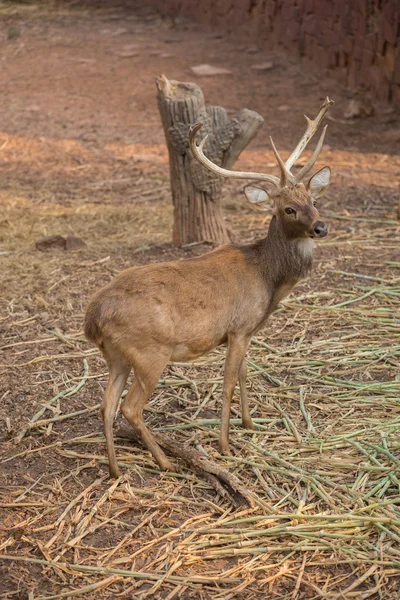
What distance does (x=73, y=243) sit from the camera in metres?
8.09

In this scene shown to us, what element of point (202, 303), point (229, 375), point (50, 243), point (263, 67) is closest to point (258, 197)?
point (202, 303)

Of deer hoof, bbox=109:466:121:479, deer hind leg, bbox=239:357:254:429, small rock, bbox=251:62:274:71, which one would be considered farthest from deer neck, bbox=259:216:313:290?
small rock, bbox=251:62:274:71

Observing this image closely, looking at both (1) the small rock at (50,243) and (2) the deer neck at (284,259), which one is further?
(1) the small rock at (50,243)

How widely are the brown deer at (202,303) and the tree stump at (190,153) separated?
2.28m

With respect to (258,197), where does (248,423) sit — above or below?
below

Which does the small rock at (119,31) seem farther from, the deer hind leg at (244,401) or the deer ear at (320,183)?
the deer hind leg at (244,401)

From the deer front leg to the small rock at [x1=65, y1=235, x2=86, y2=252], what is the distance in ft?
11.6

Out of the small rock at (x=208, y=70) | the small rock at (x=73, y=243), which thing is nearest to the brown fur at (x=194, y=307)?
the small rock at (x=73, y=243)

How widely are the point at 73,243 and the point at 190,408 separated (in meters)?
3.14

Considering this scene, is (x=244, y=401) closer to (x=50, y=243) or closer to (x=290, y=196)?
(x=290, y=196)

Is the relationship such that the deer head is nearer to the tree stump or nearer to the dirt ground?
the dirt ground

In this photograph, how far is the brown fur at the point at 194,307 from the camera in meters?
4.47

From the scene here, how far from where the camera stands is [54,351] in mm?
6121

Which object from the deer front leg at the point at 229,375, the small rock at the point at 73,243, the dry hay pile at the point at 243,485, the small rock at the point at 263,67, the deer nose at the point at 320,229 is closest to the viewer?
the dry hay pile at the point at 243,485
